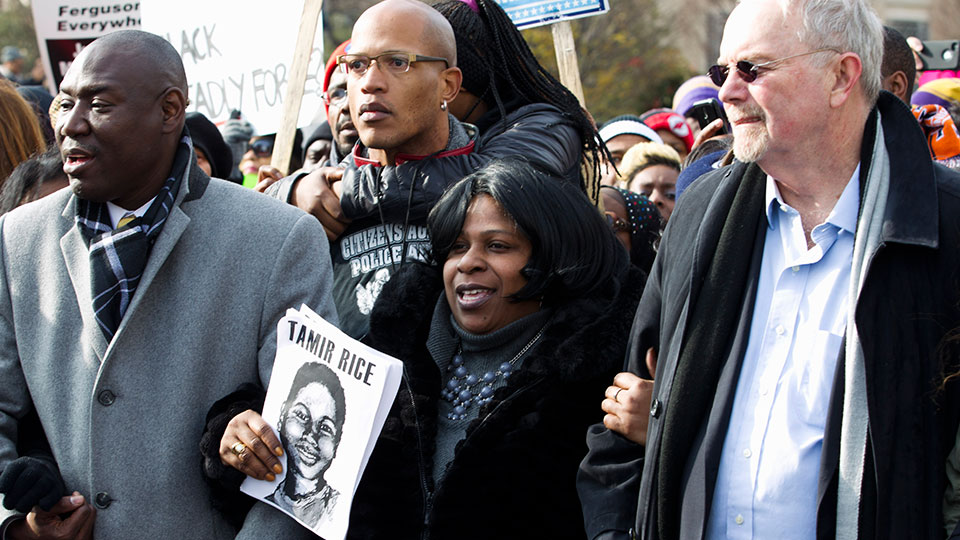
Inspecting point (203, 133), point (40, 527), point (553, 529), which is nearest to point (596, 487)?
point (553, 529)

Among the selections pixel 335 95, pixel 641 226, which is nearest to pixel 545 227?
pixel 641 226

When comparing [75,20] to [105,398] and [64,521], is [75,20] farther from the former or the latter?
[64,521]

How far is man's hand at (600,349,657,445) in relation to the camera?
247 centimetres

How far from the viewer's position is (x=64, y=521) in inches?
98.3

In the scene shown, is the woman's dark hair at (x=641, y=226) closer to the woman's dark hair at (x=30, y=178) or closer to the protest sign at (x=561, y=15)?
the protest sign at (x=561, y=15)

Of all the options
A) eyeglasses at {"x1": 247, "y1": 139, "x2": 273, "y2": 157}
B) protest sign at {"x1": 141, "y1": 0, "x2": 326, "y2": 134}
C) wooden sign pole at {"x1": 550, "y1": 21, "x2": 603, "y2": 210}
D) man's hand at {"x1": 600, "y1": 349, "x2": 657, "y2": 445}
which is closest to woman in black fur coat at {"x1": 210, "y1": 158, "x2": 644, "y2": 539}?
man's hand at {"x1": 600, "y1": 349, "x2": 657, "y2": 445}

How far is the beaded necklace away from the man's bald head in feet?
3.00

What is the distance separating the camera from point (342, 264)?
3230mm

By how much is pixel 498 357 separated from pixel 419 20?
103 cm

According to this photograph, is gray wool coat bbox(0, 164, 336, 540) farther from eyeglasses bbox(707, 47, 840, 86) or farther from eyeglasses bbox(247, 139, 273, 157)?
eyeglasses bbox(247, 139, 273, 157)

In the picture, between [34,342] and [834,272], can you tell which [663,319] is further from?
[34,342]

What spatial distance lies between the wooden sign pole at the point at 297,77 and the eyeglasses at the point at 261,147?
5.51ft

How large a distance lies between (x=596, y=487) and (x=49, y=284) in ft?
4.74

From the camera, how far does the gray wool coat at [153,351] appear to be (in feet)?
8.32
